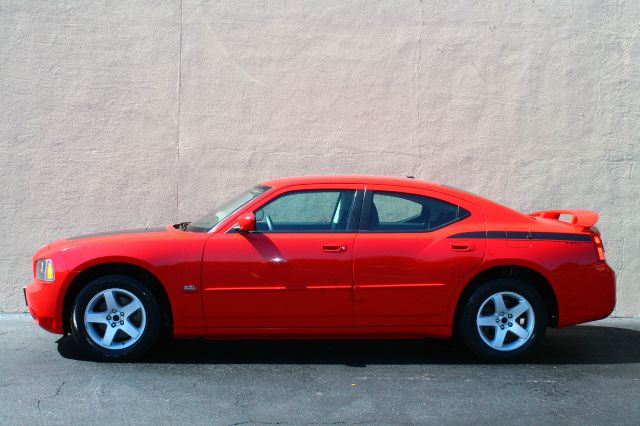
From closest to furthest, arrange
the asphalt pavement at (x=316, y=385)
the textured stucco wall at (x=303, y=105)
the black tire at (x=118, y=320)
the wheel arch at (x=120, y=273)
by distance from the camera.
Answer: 1. the asphalt pavement at (x=316, y=385)
2. the black tire at (x=118, y=320)
3. the wheel arch at (x=120, y=273)
4. the textured stucco wall at (x=303, y=105)

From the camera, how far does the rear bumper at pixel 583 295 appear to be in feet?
20.8

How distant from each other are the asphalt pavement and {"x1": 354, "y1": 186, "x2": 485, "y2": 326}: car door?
0.45 m

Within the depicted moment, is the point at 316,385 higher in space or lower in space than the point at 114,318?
lower

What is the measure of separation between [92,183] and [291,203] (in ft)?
10.1

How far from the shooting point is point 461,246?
6270mm

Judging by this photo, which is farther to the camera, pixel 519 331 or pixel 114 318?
pixel 519 331

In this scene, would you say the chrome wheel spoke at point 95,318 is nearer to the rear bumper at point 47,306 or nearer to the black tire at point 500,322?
the rear bumper at point 47,306

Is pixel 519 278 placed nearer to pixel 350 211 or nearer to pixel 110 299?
pixel 350 211

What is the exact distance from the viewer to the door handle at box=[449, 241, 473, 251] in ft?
20.5

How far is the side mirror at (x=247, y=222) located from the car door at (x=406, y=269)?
0.84 meters

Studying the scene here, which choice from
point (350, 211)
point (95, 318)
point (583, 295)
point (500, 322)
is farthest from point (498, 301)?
point (95, 318)

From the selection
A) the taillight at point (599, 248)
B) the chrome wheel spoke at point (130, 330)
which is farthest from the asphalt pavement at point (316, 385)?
the taillight at point (599, 248)

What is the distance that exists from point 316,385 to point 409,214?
1713 millimetres

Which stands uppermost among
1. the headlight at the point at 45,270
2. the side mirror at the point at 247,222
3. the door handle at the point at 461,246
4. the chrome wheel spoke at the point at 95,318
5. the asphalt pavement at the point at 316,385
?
the side mirror at the point at 247,222
